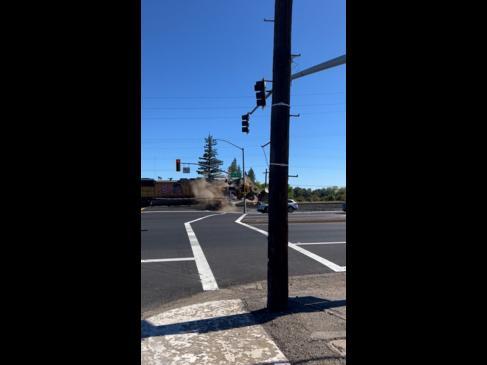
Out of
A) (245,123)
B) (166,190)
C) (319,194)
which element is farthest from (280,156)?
(319,194)

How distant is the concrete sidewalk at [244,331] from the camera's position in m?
Result: 3.37

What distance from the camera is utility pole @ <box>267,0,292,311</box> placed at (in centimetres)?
486

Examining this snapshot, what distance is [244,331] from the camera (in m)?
4.03

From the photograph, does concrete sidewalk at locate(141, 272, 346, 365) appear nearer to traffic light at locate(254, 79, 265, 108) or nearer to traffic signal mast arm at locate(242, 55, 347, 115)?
traffic signal mast arm at locate(242, 55, 347, 115)

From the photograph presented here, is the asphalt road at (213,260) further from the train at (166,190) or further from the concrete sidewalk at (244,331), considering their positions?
the train at (166,190)

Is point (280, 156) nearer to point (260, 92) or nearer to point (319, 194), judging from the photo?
point (260, 92)

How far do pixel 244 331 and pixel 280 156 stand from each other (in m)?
2.44

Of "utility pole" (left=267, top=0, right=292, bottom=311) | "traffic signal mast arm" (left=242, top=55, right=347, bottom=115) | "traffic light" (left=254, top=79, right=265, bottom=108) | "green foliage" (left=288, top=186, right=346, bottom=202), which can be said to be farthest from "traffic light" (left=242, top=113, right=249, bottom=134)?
"green foliage" (left=288, top=186, right=346, bottom=202)

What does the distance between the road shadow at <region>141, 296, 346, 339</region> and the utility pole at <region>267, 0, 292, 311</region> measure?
0.23 metres
